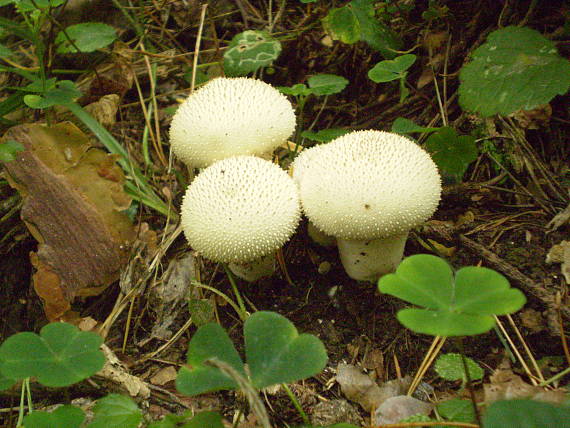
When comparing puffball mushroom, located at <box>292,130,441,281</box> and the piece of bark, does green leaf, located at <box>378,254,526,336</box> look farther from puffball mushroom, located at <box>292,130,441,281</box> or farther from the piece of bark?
the piece of bark

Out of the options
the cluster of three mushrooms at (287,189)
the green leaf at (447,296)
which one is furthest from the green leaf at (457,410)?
the cluster of three mushrooms at (287,189)

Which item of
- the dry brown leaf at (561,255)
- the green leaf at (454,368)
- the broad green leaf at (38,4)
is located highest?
the broad green leaf at (38,4)

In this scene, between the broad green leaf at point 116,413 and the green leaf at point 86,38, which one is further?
the green leaf at point 86,38

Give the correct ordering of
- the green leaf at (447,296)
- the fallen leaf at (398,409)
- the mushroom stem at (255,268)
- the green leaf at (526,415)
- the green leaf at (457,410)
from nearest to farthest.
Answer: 1. the green leaf at (526,415)
2. the green leaf at (447,296)
3. the green leaf at (457,410)
4. the fallen leaf at (398,409)
5. the mushroom stem at (255,268)

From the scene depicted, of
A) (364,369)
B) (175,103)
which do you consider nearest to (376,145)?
(364,369)

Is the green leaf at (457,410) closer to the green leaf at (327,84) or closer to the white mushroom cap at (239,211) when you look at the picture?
the white mushroom cap at (239,211)

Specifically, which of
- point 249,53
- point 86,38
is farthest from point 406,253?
point 86,38

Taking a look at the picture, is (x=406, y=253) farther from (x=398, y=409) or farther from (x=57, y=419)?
(x=57, y=419)

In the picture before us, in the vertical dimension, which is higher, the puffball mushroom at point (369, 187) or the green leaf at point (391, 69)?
the green leaf at point (391, 69)

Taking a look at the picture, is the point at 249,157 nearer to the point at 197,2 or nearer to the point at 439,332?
the point at 439,332
